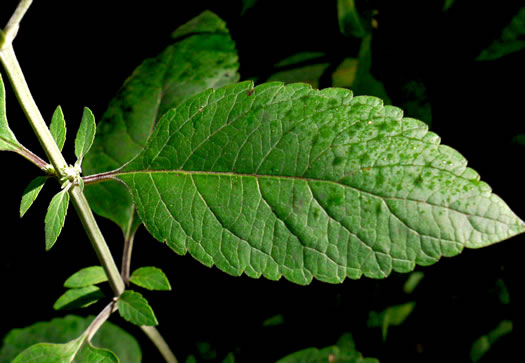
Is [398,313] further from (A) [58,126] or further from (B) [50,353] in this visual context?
(A) [58,126]

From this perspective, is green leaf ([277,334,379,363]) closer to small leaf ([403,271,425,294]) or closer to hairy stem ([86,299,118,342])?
small leaf ([403,271,425,294])

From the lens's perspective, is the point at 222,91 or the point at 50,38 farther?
the point at 50,38

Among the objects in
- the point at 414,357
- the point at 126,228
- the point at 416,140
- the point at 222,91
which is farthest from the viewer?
the point at 414,357

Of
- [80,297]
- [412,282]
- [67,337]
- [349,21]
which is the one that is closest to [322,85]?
[349,21]

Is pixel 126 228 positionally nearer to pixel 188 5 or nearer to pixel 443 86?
pixel 188 5

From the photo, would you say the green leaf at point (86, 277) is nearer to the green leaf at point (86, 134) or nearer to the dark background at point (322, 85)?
the green leaf at point (86, 134)

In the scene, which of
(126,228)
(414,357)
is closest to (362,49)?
(126,228)

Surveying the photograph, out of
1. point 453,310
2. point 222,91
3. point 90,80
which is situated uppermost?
point 222,91
